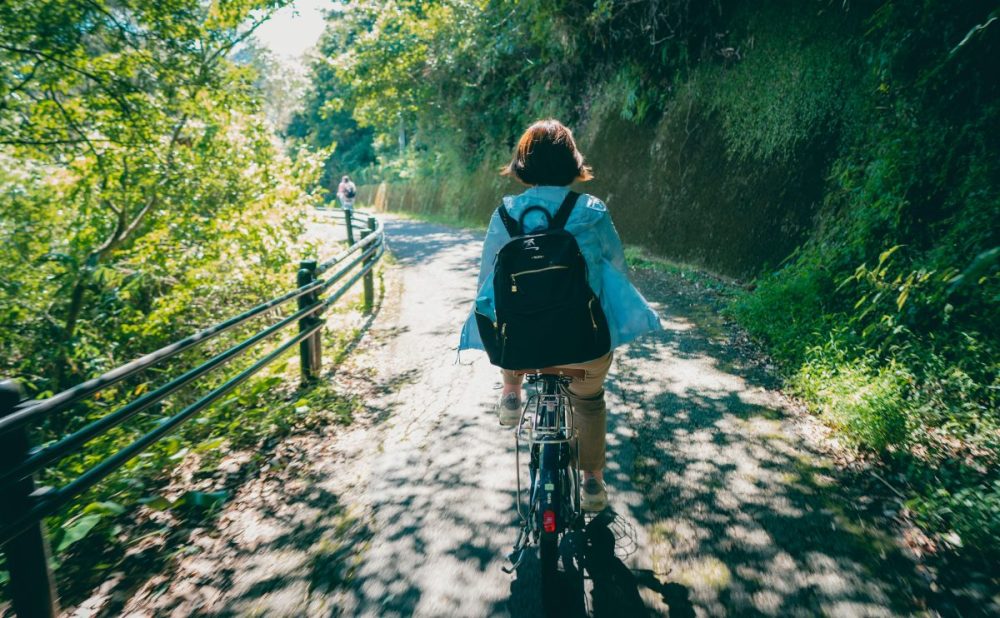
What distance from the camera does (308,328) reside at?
222 inches

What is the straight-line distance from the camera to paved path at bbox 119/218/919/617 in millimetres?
→ 2695

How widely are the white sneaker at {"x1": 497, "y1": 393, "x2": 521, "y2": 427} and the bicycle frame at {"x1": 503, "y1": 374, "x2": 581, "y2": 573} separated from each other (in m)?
0.21

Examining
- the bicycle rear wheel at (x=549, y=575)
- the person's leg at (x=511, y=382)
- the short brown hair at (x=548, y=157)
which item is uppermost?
the short brown hair at (x=548, y=157)

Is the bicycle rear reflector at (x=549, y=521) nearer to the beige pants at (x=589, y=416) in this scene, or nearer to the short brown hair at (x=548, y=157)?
the beige pants at (x=589, y=416)

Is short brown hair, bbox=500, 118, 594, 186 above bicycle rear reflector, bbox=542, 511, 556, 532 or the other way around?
above

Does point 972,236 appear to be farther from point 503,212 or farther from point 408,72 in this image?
point 408,72

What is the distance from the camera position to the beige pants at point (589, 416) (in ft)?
9.62

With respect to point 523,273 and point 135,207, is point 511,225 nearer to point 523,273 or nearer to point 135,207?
point 523,273

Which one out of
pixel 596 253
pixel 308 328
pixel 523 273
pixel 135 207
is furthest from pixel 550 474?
pixel 135 207

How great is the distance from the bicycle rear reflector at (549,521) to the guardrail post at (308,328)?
151 inches

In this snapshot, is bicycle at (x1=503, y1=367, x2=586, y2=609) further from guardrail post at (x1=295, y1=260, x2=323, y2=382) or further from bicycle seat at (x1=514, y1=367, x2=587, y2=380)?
guardrail post at (x1=295, y1=260, x2=323, y2=382)

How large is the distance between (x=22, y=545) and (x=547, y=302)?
240 cm

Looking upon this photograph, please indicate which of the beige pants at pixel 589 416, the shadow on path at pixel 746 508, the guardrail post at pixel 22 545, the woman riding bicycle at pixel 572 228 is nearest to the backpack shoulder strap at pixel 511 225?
the woman riding bicycle at pixel 572 228

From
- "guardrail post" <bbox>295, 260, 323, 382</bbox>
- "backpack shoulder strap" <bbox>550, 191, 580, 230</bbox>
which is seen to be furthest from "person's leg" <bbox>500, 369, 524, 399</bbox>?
"guardrail post" <bbox>295, 260, 323, 382</bbox>
